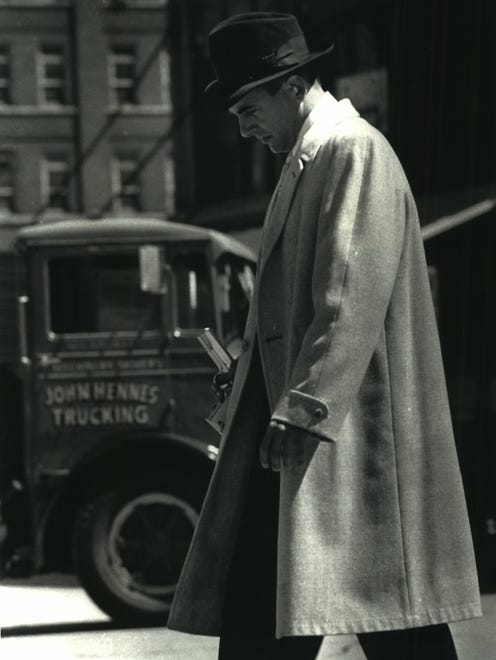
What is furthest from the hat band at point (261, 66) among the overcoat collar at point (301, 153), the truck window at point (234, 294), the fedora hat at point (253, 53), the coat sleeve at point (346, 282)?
the truck window at point (234, 294)

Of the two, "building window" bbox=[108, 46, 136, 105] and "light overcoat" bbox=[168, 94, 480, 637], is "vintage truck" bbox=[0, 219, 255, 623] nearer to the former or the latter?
"building window" bbox=[108, 46, 136, 105]

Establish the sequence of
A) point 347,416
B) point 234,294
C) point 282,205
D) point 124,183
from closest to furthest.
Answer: point 347,416
point 282,205
point 124,183
point 234,294

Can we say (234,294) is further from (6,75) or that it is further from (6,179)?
(6,75)

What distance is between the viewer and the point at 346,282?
2.92 meters

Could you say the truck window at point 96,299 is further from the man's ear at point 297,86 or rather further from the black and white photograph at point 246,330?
the man's ear at point 297,86

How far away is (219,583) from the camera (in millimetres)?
3145

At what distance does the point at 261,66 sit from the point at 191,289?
3.21m

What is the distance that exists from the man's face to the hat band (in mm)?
41

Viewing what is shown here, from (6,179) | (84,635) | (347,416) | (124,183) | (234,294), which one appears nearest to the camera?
(347,416)

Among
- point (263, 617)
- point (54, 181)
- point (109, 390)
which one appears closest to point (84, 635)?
point (109, 390)

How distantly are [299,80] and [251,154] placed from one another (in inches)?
178

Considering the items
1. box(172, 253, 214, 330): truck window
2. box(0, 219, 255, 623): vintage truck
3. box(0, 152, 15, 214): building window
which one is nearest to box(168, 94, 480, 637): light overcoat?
box(0, 152, 15, 214): building window

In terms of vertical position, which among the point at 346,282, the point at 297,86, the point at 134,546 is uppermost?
the point at 297,86

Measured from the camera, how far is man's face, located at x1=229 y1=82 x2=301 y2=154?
3209 mm
